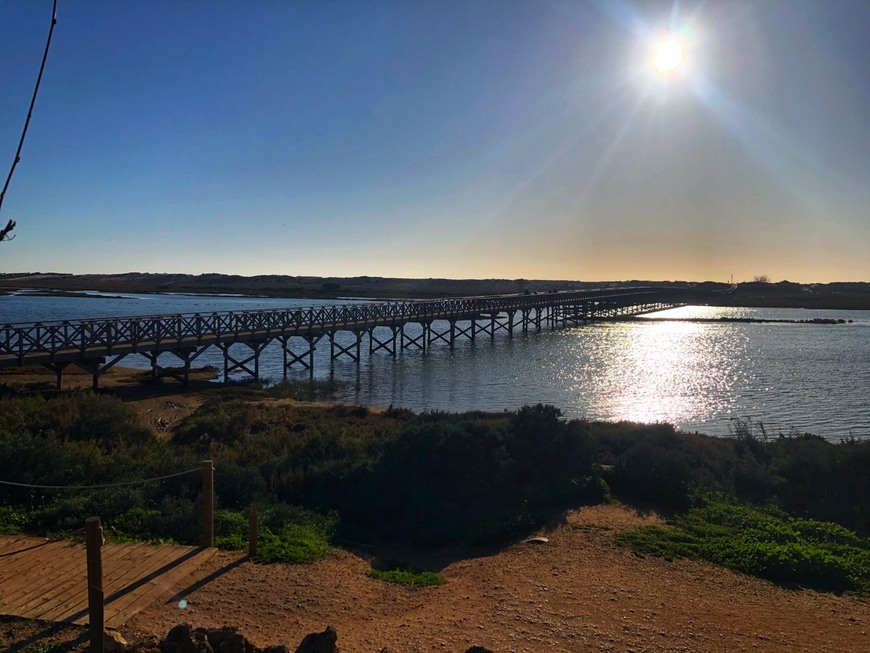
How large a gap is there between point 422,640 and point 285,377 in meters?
27.2

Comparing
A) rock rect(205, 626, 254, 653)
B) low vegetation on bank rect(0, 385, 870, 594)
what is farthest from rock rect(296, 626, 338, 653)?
low vegetation on bank rect(0, 385, 870, 594)

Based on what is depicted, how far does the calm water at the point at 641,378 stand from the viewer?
24.9 metres

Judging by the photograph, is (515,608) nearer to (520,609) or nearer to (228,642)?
(520,609)

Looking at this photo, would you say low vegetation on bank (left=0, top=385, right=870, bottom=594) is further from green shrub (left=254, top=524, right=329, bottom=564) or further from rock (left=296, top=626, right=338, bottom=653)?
rock (left=296, top=626, right=338, bottom=653)

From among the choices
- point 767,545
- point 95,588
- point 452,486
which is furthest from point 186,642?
point 767,545

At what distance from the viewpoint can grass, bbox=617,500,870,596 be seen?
832 centimetres

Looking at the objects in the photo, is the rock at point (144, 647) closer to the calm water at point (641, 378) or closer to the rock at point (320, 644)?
the rock at point (320, 644)

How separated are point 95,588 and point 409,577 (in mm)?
3798

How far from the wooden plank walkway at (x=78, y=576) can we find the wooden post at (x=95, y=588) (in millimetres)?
685

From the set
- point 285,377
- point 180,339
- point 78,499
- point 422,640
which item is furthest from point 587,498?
point 285,377

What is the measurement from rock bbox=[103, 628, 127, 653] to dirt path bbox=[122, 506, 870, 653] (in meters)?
0.41

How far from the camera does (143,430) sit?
15023 mm

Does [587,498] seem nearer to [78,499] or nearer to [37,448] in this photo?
[78,499]

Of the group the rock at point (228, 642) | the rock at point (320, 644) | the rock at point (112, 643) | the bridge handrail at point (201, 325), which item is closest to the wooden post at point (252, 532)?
the rock at point (112, 643)
